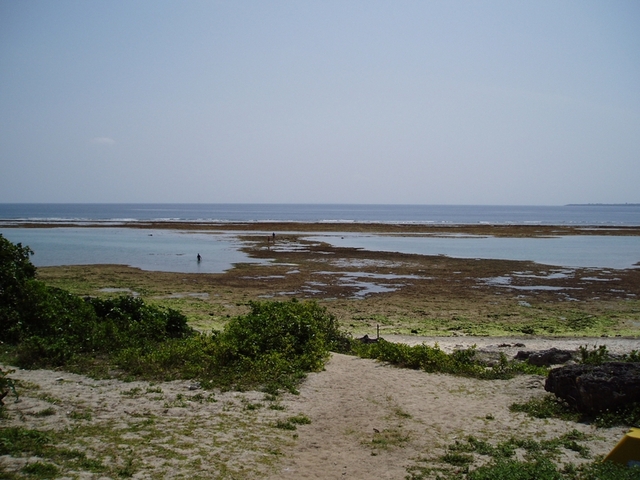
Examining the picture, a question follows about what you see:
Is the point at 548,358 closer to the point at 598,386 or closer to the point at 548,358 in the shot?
the point at 548,358

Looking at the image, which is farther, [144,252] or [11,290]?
[144,252]

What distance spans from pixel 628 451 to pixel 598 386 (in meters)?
2.53

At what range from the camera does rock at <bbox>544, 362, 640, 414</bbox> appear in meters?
9.32

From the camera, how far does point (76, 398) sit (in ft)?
31.7

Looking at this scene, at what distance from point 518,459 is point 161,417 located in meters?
5.77

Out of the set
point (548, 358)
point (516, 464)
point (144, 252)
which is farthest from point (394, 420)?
point (144, 252)

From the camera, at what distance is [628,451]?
7070mm

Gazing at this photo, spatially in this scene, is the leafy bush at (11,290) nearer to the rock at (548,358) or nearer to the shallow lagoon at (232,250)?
the rock at (548,358)

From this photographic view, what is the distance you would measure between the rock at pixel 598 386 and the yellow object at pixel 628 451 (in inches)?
90.4

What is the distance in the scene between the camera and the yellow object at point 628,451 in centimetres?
700

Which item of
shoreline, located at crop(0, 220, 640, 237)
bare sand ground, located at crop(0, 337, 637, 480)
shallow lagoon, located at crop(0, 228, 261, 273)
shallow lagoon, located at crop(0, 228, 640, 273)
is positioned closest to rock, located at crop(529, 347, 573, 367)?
bare sand ground, located at crop(0, 337, 637, 480)

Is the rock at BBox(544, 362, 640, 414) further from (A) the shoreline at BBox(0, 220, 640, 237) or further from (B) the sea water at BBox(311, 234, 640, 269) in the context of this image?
(A) the shoreline at BBox(0, 220, 640, 237)

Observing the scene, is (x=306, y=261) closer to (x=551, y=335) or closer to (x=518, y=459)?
(x=551, y=335)

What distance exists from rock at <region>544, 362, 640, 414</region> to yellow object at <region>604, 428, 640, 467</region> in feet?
7.54
